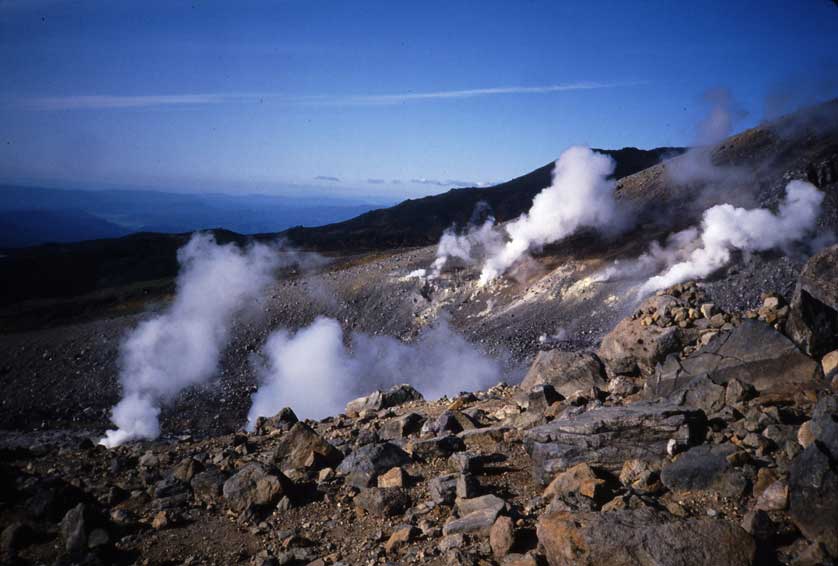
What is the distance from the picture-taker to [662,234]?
85.4 ft

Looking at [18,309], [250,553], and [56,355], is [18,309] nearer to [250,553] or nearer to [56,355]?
[56,355]

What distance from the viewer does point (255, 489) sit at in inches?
259

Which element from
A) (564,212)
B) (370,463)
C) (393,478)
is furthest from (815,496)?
(564,212)

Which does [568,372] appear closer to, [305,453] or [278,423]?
[305,453]

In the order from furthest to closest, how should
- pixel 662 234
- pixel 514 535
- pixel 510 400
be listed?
1. pixel 662 234
2. pixel 510 400
3. pixel 514 535

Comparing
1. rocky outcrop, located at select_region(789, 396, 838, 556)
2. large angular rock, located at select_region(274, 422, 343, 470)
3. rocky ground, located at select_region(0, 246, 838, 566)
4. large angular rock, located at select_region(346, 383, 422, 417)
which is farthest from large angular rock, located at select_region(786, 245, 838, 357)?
large angular rock, located at select_region(346, 383, 422, 417)

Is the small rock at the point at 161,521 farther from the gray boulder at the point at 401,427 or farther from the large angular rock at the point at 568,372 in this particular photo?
the large angular rock at the point at 568,372

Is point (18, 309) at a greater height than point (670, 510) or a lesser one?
lesser

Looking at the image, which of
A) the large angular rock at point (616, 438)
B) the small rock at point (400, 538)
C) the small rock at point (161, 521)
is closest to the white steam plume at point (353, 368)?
the large angular rock at point (616, 438)

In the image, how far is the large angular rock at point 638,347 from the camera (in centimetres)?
925

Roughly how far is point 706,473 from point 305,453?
5.42 metres

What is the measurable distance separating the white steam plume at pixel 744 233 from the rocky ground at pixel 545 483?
13.6 meters

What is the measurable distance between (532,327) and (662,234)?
937 cm

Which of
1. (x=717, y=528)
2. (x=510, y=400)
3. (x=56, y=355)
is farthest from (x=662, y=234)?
(x=56, y=355)
